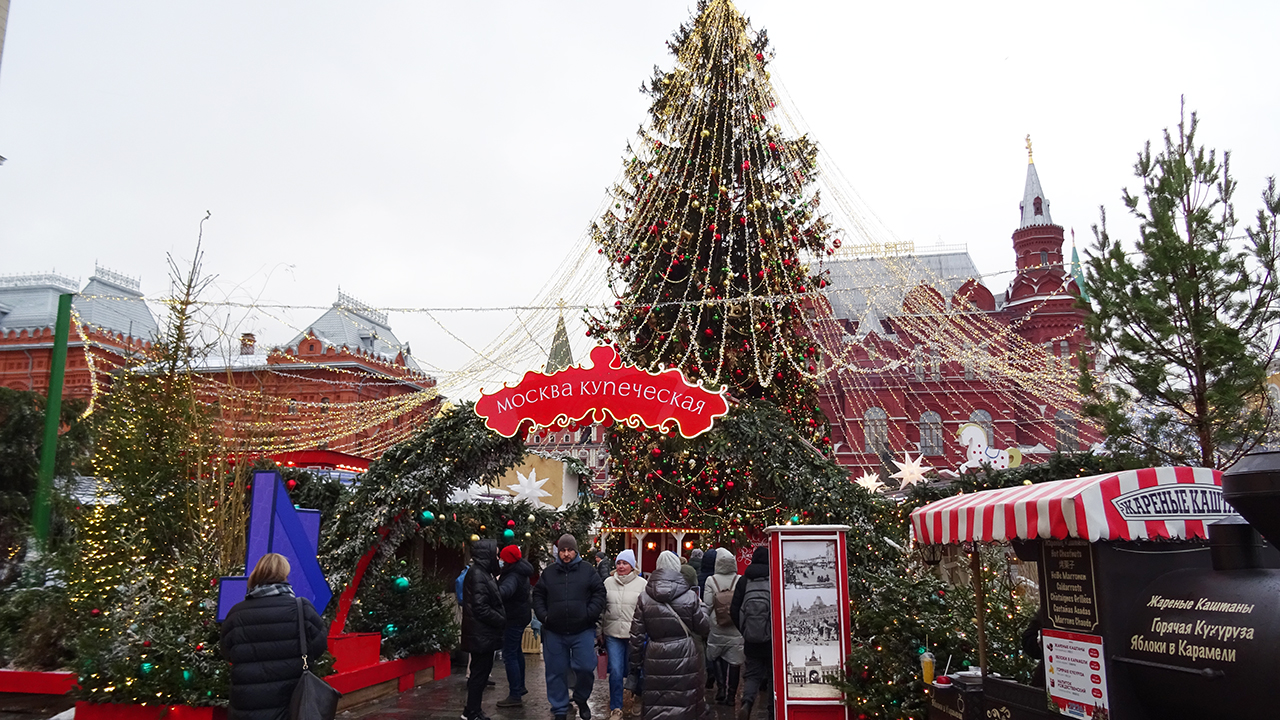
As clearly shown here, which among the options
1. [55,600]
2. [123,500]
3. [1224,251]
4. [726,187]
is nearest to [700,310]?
[726,187]

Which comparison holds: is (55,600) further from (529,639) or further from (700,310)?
(700,310)

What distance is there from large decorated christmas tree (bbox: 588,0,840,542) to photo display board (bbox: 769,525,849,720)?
20.8ft

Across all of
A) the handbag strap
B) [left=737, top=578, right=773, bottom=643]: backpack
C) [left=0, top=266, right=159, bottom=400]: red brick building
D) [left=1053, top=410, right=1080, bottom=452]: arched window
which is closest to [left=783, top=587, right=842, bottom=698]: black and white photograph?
[left=737, top=578, right=773, bottom=643]: backpack

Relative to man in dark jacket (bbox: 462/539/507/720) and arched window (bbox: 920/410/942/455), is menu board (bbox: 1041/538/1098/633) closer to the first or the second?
A: man in dark jacket (bbox: 462/539/507/720)

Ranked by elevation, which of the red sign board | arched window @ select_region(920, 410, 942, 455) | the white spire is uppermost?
the white spire

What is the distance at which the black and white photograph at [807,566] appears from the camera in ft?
23.1

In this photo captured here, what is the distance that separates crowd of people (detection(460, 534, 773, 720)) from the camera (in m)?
6.51

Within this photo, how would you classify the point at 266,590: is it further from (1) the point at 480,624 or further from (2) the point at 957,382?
(2) the point at 957,382

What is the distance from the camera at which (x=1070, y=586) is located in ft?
14.2

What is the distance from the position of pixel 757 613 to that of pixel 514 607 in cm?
263

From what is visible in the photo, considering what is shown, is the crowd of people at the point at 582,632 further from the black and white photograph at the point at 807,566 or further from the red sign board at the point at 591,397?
the red sign board at the point at 591,397

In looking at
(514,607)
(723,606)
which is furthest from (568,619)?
(723,606)

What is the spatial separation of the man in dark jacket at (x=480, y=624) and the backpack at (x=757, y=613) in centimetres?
230

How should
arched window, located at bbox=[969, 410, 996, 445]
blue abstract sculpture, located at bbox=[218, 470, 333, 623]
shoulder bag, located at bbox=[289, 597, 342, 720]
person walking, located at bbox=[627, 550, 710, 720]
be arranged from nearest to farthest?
shoulder bag, located at bbox=[289, 597, 342, 720]
person walking, located at bbox=[627, 550, 710, 720]
blue abstract sculpture, located at bbox=[218, 470, 333, 623]
arched window, located at bbox=[969, 410, 996, 445]
